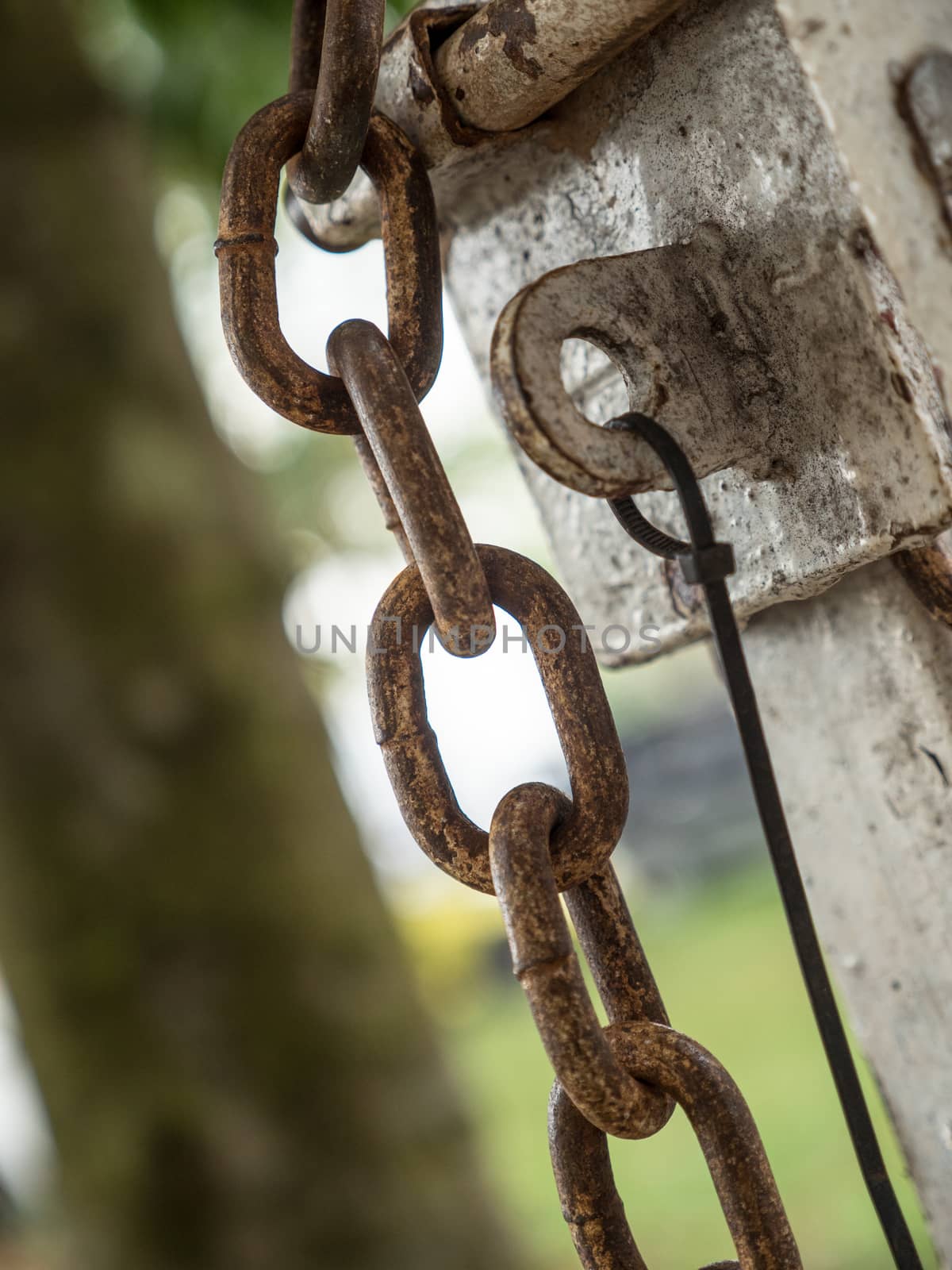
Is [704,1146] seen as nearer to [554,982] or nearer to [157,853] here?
[554,982]

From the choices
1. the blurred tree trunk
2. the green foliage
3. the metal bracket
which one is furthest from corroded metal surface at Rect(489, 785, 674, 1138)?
the blurred tree trunk

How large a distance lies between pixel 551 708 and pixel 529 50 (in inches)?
8.1

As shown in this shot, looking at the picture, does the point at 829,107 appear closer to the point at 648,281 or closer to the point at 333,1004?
the point at 648,281

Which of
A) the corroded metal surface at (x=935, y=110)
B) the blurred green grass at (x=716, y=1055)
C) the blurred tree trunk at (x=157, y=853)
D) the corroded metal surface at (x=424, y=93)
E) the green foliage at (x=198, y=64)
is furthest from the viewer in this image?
the blurred green grass at (x=716, y=1055)

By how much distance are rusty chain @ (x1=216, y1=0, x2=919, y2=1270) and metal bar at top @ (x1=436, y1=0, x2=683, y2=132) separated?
3 centimetres

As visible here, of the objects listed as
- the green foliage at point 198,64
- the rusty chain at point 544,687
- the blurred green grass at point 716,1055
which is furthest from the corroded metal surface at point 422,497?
the blurred green grass at point 716,1055

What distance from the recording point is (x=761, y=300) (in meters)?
0.37

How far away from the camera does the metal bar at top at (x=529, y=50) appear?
1.11ft

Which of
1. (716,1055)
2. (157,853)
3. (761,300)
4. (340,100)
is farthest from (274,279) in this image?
(716,1055)

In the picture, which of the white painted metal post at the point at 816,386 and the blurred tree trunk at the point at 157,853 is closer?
the white painted metal post at the point at 816,386

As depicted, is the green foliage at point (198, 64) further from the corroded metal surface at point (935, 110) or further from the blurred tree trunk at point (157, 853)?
the corroded metal surface at point (935, 110)

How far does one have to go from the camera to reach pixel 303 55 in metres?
0.38

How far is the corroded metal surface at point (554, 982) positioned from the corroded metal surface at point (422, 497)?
0.19 feet

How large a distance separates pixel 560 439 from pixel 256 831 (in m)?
1.13
